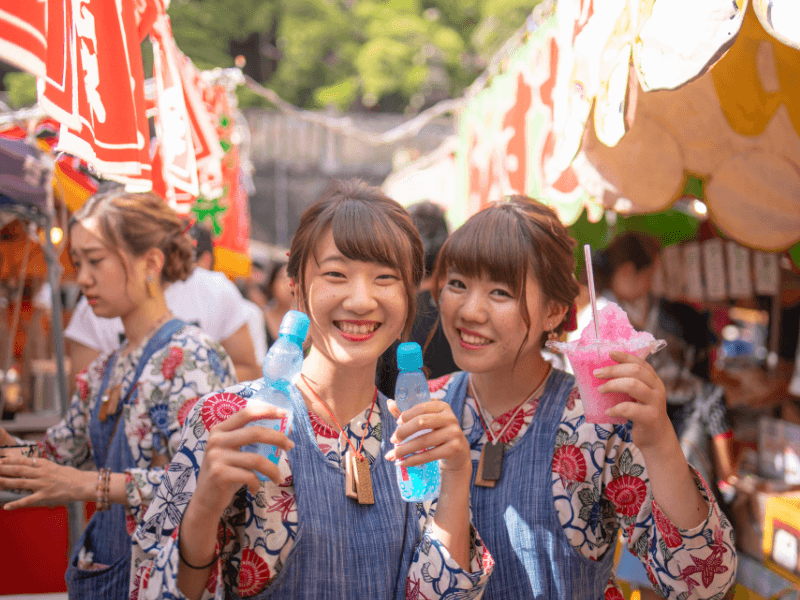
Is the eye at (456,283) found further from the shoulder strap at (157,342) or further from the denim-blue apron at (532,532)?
the shoulder strap at (157,342)

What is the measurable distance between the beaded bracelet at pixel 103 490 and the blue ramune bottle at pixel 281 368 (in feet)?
3.01

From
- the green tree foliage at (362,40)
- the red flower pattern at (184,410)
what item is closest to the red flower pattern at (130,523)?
the red flower pattern at (184,410)

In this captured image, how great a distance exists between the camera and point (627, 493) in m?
1.62

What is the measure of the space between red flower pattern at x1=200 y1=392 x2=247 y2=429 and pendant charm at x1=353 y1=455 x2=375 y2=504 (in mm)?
314

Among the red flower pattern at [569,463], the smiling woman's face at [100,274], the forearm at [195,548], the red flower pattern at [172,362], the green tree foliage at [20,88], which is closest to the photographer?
the forearm at [195,548]

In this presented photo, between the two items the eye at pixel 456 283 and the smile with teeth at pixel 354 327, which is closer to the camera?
the smile with teeth at pixel 354 327

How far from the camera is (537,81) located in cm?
369

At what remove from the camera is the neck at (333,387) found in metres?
1.57

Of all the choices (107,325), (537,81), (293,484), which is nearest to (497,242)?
(293,484)

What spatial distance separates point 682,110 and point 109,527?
9.53 ft

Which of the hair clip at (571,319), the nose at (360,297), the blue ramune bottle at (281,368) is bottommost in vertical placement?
the blue ramune bottle at (281,368)

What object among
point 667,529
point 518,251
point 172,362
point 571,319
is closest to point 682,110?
point 571,319

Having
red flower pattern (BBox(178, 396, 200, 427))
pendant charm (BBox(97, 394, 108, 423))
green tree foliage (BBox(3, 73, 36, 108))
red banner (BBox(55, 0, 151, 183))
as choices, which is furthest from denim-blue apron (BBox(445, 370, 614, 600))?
green tree foliage (BBox(3, 73, 36, 108))

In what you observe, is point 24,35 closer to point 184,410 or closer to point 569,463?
point 184,410
